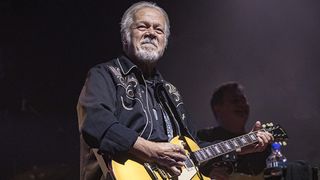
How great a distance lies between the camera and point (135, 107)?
2277 mm

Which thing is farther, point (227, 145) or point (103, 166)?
point (227, 145)

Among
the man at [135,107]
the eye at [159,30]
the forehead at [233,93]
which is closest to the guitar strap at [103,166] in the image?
the man at [135,107]

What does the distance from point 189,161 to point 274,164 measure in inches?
53.8

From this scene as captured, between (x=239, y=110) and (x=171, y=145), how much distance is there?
211cm

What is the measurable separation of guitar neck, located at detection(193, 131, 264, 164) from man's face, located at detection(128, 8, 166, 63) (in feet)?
1.84

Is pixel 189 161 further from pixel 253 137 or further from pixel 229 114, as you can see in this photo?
pixel 229 114

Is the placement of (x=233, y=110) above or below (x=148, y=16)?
below

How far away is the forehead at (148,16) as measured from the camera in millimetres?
2537

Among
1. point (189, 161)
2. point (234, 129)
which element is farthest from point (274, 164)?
point (189, 161)

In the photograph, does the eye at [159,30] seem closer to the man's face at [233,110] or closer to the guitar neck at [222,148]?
the guitar neck at [222,148]

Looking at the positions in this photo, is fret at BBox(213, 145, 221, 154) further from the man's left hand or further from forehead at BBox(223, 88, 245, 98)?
forehead at BBox(223, 88, 245, 98)

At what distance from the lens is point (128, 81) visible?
2.35 m

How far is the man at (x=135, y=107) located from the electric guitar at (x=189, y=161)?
0.03 metres

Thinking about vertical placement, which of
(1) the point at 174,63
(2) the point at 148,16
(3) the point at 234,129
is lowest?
(3) the point at 234,129
